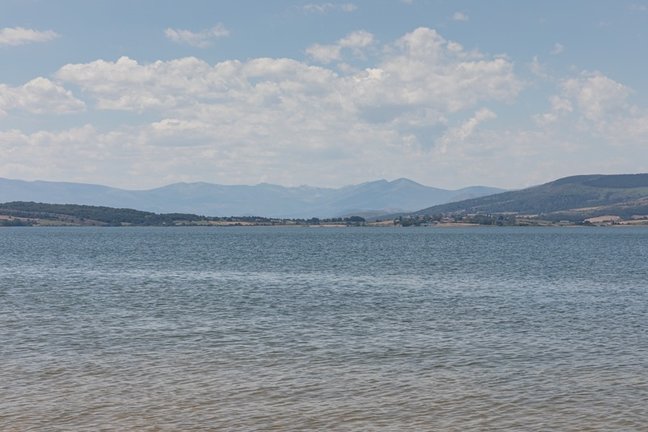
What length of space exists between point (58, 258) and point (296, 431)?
126 m

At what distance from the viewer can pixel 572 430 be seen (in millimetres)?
27016

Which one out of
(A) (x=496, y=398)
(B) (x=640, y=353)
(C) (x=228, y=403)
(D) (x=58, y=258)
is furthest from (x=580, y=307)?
(D) (x=58, y=258)

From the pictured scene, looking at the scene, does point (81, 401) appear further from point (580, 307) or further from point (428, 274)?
point (428, 274)

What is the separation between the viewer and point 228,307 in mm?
62812

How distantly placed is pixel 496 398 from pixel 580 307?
117ft

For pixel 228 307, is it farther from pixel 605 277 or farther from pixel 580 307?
pixel 605 277

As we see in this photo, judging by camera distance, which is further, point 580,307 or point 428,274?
point 428,274

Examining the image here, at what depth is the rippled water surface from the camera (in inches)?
1135

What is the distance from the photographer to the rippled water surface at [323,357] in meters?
28.8

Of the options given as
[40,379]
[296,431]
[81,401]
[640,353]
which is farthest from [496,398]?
[40,379]

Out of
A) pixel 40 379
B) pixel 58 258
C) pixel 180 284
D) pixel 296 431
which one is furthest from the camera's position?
pixel 58 258

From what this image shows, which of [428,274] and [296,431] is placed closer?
[296,431]

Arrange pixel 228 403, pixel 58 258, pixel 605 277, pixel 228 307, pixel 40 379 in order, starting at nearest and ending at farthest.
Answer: pixel 228 403
pixel 40 379
pixel 228 307
pixel 605 277
pixel 58 258

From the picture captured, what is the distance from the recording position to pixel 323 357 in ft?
132
